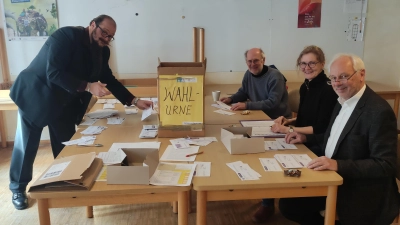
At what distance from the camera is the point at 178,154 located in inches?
64.9

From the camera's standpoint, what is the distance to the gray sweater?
8.86 feet

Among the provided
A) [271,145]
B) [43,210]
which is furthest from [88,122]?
[271,145]

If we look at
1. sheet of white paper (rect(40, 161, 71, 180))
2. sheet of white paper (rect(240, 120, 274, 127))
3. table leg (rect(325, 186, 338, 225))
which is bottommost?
table leg (rect(325, 186, 338, 225))

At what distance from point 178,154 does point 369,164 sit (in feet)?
2.74

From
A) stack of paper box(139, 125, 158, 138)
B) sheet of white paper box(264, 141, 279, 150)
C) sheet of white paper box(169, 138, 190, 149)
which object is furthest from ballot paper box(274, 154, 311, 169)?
stack of paper box(139, 125, 158, 138)

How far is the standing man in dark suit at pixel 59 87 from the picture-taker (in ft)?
6.95

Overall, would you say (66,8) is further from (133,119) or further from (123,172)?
(123,172)

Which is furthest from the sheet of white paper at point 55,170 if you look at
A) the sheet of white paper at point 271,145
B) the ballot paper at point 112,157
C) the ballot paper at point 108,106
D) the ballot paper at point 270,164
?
the ballot paper at point 108,106

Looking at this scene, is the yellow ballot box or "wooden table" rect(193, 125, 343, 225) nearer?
"wooden table" rect(193, 125, 343, 225)

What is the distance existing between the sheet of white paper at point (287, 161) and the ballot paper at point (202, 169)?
33 cm

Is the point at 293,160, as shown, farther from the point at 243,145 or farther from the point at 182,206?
the point at 182,206

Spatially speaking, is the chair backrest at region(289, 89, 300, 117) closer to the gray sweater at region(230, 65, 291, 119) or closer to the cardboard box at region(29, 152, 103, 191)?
the gray sweater at region(230, 65, 291, 119)

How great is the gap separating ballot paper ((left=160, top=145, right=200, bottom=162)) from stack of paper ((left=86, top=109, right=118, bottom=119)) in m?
0.82

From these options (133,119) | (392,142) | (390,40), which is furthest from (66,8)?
(390,40)
